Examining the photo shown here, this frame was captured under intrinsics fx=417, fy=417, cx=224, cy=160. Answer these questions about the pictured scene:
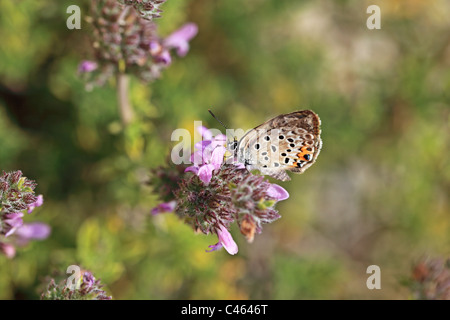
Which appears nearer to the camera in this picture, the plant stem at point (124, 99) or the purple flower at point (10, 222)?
the purple flower at point (10, 222)

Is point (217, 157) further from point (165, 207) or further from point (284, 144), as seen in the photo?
point (165, 207)

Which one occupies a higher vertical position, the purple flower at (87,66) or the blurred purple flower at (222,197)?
the purple flower at (87,66)

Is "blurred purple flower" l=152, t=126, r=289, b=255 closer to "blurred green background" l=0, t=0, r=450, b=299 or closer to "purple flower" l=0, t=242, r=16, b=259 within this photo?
"blurred green background" l=0, t=0, r=450, b=299

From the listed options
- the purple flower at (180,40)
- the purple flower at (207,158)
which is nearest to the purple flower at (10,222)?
the purple flower at (207,158)

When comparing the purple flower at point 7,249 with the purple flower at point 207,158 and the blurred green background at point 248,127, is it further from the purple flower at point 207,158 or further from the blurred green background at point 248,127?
the purple flower at point 207,158

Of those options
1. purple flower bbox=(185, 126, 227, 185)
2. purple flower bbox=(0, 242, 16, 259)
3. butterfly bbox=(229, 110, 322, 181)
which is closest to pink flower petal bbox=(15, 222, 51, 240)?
purple flower bbox=(0, 242, 16, 259)

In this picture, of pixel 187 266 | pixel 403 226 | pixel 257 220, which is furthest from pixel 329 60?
pixel 257 220
